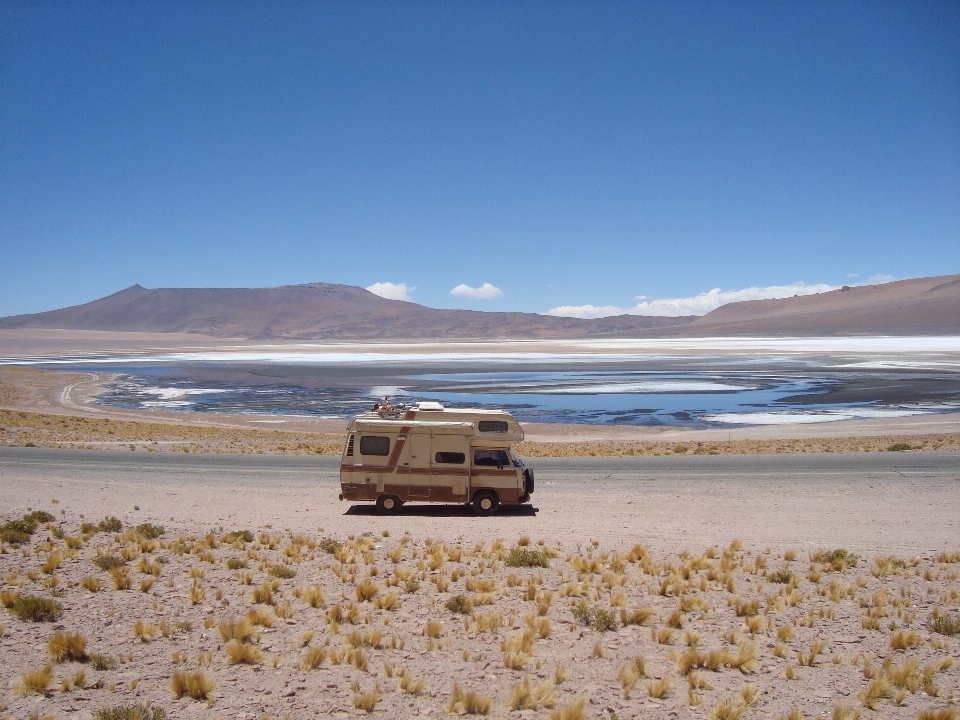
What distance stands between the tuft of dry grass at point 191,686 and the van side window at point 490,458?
8416 mm

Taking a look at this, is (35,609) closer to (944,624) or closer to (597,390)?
(944,624)

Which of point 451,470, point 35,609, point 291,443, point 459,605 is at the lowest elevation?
point 291,443

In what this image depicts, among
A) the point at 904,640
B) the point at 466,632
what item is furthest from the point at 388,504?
the point at 904,640

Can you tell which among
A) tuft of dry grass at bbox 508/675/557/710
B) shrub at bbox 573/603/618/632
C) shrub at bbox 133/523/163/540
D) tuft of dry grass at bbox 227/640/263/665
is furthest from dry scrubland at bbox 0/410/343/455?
tuft of dry grass at bbox 508/675/557/710

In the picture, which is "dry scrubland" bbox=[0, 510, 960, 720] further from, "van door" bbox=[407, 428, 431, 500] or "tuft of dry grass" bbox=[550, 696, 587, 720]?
"van door" bbox=[407, 428, 431, 500]

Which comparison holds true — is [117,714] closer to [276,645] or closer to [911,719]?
[276,645]

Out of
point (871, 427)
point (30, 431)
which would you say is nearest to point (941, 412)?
point (871, 427)

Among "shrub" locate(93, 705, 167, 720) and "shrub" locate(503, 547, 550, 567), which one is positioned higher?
"shrub" locate(93, 705, 167, 720)

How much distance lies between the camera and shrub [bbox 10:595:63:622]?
7.12 meters

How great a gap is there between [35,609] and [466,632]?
402cm

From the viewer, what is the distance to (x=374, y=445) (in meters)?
14.0

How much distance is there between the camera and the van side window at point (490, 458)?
1418cm

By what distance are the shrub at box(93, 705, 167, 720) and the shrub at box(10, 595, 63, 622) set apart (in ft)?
6.66

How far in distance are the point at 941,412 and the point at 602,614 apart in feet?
115
